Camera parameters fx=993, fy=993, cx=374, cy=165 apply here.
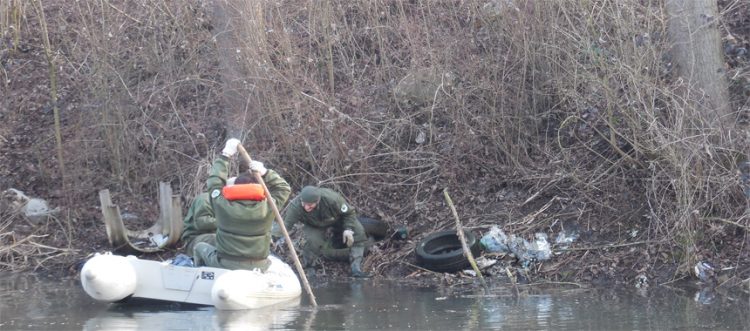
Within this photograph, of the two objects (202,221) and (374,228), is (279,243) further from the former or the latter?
(202,221)

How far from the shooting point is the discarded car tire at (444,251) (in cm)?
1235

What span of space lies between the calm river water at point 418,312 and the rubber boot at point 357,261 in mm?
789

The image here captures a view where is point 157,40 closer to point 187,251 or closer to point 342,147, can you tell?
point 342,147

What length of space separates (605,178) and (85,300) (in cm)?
678

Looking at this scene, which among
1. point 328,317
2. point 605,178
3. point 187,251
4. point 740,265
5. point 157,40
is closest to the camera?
point 328,317

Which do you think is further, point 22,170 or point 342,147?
point 22,170

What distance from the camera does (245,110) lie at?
15.0 m

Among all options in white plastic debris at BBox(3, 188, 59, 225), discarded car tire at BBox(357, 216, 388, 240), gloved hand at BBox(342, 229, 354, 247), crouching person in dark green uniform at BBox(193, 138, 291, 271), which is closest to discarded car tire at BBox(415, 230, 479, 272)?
discarded car tire at BBox(357, 216, 388, 240)

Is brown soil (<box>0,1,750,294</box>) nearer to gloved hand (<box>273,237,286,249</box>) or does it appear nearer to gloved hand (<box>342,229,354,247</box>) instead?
gloved hand (<box>342,229,354,247</box>)

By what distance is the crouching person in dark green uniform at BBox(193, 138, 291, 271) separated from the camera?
34.7ft

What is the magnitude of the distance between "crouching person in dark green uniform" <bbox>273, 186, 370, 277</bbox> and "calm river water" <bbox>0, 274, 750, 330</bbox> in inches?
41.8

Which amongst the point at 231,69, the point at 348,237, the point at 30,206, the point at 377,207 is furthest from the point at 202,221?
the point at 30,206

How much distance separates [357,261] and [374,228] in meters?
0.73

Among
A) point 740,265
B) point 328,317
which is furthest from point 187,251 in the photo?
point 740,265
